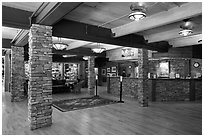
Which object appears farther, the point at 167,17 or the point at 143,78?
the point at 143,78

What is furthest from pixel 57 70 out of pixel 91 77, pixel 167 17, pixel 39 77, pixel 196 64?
pixel 167 17

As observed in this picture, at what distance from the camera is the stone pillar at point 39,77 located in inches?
152

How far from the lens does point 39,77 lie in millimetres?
3939

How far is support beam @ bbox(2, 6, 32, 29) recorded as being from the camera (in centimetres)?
365

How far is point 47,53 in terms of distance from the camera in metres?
4.11

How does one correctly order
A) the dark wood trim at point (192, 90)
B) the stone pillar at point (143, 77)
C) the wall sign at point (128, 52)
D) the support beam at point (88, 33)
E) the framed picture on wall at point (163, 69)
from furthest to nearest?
the wall sign at point (128, 52), the framed picture on wall at point (163, 69), the dark wood trim at point (192, 90), the stone pillar at point (143, 77), the support beam at point (88, 33)

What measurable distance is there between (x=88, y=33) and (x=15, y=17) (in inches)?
79.9

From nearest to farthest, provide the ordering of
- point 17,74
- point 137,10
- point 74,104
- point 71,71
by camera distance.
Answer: point 137,10 < point 74,104 < point 17,74 < point 71,71

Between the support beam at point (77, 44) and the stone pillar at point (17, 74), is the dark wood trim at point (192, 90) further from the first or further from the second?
the stone pillar at point (17, 74)

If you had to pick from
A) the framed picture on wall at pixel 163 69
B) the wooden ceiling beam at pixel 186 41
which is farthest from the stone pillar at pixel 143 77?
the framed picture on wall at pixel 163 69

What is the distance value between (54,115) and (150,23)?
4.21 m

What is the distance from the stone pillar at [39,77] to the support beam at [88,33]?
408 mm

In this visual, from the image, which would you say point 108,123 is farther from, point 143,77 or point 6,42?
point 6,42

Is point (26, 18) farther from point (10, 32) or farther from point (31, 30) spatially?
point (10, 32)
